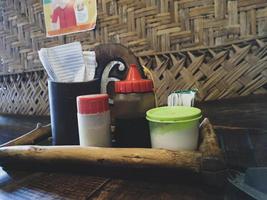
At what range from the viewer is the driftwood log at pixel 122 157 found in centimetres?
43

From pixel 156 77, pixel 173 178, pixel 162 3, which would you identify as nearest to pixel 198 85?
pixel 156 77

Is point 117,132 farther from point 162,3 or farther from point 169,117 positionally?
point 162,3

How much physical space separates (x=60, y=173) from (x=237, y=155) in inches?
17.4

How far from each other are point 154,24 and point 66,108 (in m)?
1.22

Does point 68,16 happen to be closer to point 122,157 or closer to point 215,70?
point 215,70

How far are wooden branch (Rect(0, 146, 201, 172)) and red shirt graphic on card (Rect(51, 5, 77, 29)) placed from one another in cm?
166

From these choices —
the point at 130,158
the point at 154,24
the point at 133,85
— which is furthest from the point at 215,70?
the point at 130,158

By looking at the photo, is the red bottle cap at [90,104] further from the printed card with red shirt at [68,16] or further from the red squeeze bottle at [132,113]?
the printed card with red shirt at [68,16]

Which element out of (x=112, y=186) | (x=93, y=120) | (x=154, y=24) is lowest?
(x=112, y=186)

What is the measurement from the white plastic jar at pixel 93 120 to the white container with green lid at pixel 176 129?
11cm

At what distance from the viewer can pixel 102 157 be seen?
0.48 m

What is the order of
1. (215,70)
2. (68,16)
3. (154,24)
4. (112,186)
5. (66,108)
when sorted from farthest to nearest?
(68,16)
(154,24)
(215,70)
(66,108)
(112,186)

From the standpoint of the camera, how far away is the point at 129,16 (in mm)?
1767

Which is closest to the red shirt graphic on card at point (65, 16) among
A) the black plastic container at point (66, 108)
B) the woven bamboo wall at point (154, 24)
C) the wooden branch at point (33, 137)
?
the woven bamboo wall at point (154, 24)
